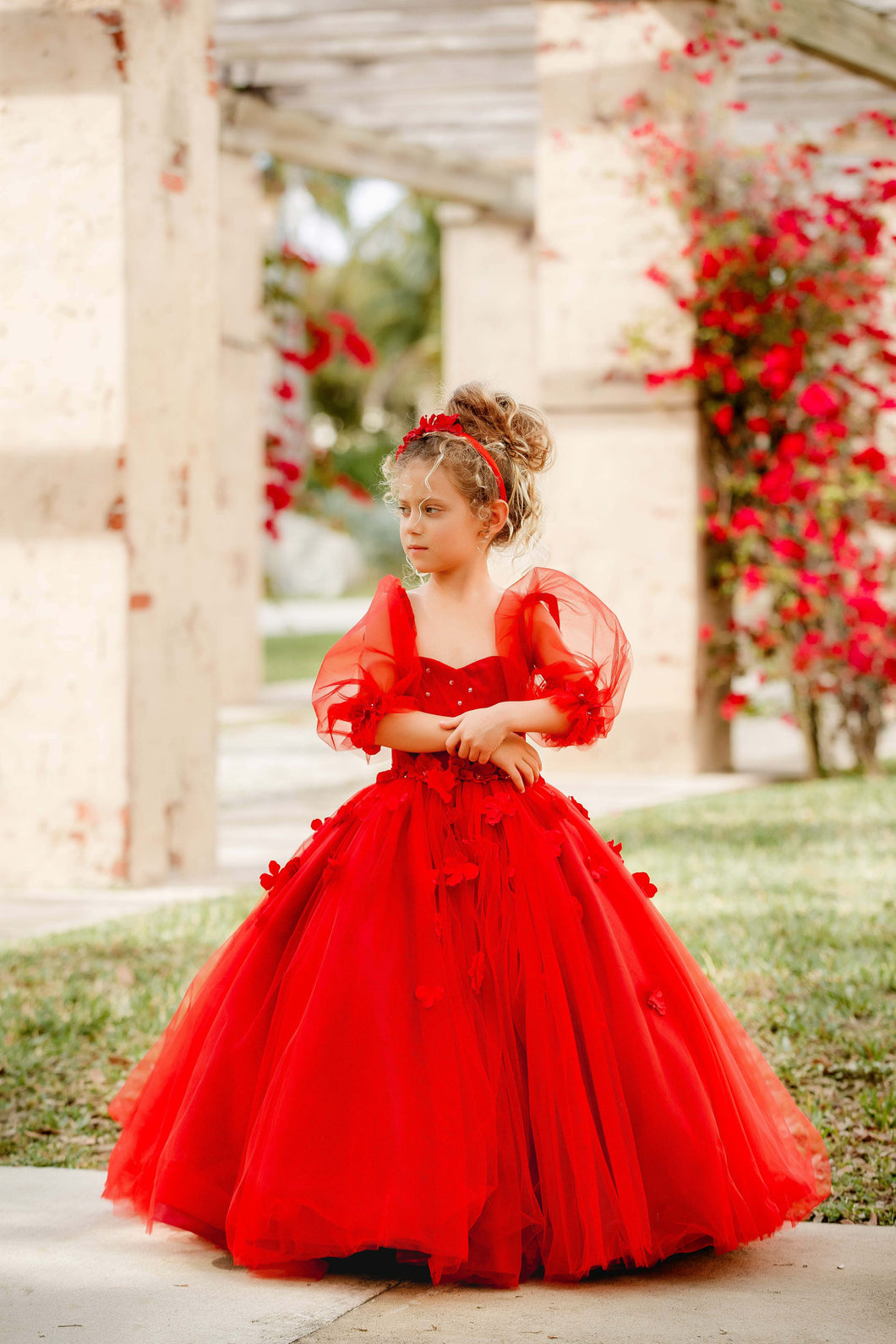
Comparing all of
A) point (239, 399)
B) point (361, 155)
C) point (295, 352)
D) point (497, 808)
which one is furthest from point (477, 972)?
point (361, 155)

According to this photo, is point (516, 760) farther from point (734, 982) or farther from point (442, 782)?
point (734, 982)

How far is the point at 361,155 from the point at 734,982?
9120 millimetres

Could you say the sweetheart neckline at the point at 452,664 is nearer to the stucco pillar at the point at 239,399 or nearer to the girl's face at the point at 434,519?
the girl's face at the point at 434,519

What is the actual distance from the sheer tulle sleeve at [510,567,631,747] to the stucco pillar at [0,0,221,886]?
8.81ft

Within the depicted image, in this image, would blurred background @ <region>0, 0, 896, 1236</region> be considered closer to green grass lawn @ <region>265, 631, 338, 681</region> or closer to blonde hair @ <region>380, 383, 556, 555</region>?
blonde hair @ <region>380, 383, 556, 555</region>

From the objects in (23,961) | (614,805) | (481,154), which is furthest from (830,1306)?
(481,154)

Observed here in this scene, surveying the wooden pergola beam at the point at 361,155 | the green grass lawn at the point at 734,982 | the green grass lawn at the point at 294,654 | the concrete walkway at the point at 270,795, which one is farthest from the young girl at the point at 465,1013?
the green grass lawn at the point at 294,654

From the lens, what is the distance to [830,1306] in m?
2.21

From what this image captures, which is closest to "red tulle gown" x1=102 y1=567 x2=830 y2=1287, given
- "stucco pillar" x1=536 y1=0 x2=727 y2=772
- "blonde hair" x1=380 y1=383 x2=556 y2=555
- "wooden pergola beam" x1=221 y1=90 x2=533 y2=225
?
"blonde hair" x1=380 y1=383 x2=556 y2=555

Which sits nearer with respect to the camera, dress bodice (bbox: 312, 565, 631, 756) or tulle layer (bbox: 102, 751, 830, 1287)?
tulle layer (bbox: 102, 751, 830, 1287)

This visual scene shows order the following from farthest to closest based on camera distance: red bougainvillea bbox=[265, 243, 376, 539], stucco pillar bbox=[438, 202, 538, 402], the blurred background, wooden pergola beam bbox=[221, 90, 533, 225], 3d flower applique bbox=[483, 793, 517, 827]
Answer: stucco pillar bbox=[438, 202, 538, 402] < wooden pergola beam bbox=[221, 90, 533, 225] < red bougainvillea bbox=[265, 243, 376, 539] < the blurred background < 3d flower applique bbox=[483, 793, 517, 827]

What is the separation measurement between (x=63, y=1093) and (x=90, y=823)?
1951 millimetres

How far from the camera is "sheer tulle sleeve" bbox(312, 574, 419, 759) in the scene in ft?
8.38

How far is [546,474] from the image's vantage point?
283 inches
